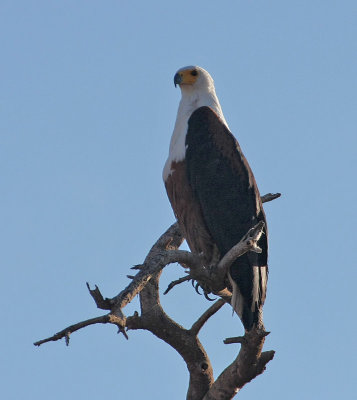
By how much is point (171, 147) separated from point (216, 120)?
0.43 meters

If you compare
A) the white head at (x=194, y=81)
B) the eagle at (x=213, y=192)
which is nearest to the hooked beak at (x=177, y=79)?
the white head at (x=194, y=81)

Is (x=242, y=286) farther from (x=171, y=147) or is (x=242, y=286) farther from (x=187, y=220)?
(x=171, y=147)

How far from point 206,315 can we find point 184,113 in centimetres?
175

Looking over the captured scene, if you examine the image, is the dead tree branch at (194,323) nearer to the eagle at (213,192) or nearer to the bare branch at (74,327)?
the bare branch at (74,327)

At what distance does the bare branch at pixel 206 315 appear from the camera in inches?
270

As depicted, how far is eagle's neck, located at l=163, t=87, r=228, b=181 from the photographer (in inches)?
284

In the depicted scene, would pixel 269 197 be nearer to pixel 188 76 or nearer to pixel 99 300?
pixel 188 76

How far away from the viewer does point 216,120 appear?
736 cm

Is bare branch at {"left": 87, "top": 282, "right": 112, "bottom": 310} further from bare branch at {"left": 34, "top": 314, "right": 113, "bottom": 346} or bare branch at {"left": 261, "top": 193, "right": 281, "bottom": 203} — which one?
bare branch at {"left": 261, "top": 193, "right": 281, "bottom": 203}

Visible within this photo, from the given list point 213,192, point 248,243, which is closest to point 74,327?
point 248,243

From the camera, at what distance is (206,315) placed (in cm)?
689

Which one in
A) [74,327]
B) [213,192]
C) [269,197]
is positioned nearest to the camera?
[74,327]

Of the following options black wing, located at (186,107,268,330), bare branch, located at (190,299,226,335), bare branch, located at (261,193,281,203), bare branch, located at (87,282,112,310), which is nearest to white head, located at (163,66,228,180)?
black wing, located at (186,107,268,330)

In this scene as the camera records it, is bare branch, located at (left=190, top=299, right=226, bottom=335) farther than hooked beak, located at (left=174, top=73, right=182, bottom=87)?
No
